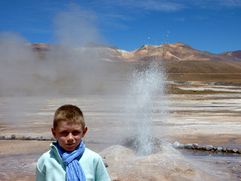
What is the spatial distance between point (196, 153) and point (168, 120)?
364 inches

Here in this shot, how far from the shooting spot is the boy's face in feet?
10.3

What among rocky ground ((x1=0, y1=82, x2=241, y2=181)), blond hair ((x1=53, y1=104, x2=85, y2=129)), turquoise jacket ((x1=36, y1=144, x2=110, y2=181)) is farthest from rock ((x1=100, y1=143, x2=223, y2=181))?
blond hair ((x1=53, y1=104, x2=85, y2=129))

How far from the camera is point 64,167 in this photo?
3191 millimetres

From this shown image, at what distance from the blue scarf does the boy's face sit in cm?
5

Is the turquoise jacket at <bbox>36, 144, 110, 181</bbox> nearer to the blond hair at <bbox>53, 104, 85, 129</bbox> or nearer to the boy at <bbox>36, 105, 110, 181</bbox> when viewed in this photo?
the boy at <bbox>36, 105, 110, 181</bbox>

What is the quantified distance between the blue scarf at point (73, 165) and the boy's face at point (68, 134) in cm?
5

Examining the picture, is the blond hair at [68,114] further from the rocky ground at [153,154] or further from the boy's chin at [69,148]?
the rocky ground at [153,154]

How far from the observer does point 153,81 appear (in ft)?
45.8

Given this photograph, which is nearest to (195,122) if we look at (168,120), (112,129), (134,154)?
Result: (168,120)

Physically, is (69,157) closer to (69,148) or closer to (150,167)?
(69,148)

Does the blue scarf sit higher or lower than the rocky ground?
higher

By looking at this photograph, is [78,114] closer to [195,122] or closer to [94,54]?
[94,54]

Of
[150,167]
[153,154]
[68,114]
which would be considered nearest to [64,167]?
[68,114]

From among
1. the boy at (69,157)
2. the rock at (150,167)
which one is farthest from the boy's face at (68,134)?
the rock at (150,167)
